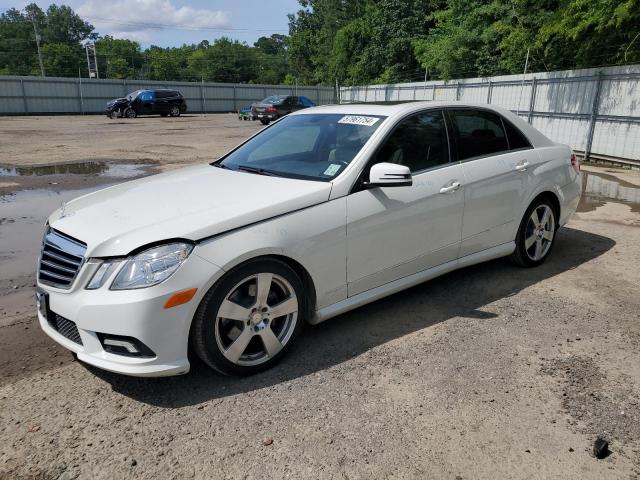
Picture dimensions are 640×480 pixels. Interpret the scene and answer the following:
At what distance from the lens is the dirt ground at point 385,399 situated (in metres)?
2.57

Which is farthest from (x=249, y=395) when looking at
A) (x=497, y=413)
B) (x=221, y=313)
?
(x=497, y=413)

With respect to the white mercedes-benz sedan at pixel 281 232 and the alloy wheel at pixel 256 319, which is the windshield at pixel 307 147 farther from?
the alloy wheel at pixel 256 319

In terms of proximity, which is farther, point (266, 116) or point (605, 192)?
point (266, 116)

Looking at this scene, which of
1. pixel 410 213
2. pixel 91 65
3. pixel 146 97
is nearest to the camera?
pixel 410 213

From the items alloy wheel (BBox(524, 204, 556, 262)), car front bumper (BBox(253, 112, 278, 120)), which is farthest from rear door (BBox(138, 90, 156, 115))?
alloy wheel (BBox(524, 204, 556, 262))

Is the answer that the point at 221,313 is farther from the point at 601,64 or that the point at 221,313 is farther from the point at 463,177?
the point at 601,64

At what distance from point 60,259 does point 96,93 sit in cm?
4025

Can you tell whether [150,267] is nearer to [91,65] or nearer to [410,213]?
[410,213]

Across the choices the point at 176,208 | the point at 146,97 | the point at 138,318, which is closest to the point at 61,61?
the point at 146,97

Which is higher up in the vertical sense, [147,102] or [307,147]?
[307,147]

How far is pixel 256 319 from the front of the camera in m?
3.26

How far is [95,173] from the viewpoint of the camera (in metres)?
11.7

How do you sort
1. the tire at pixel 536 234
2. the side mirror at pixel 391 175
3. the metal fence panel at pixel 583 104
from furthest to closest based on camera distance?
the metal fence panel at pixel 583 104, the tire at pixel 536 234, the side mirror at pixel 391 175

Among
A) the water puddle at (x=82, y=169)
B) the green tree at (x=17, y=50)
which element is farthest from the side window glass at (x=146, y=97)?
the green tree at (x=17, y=50)
